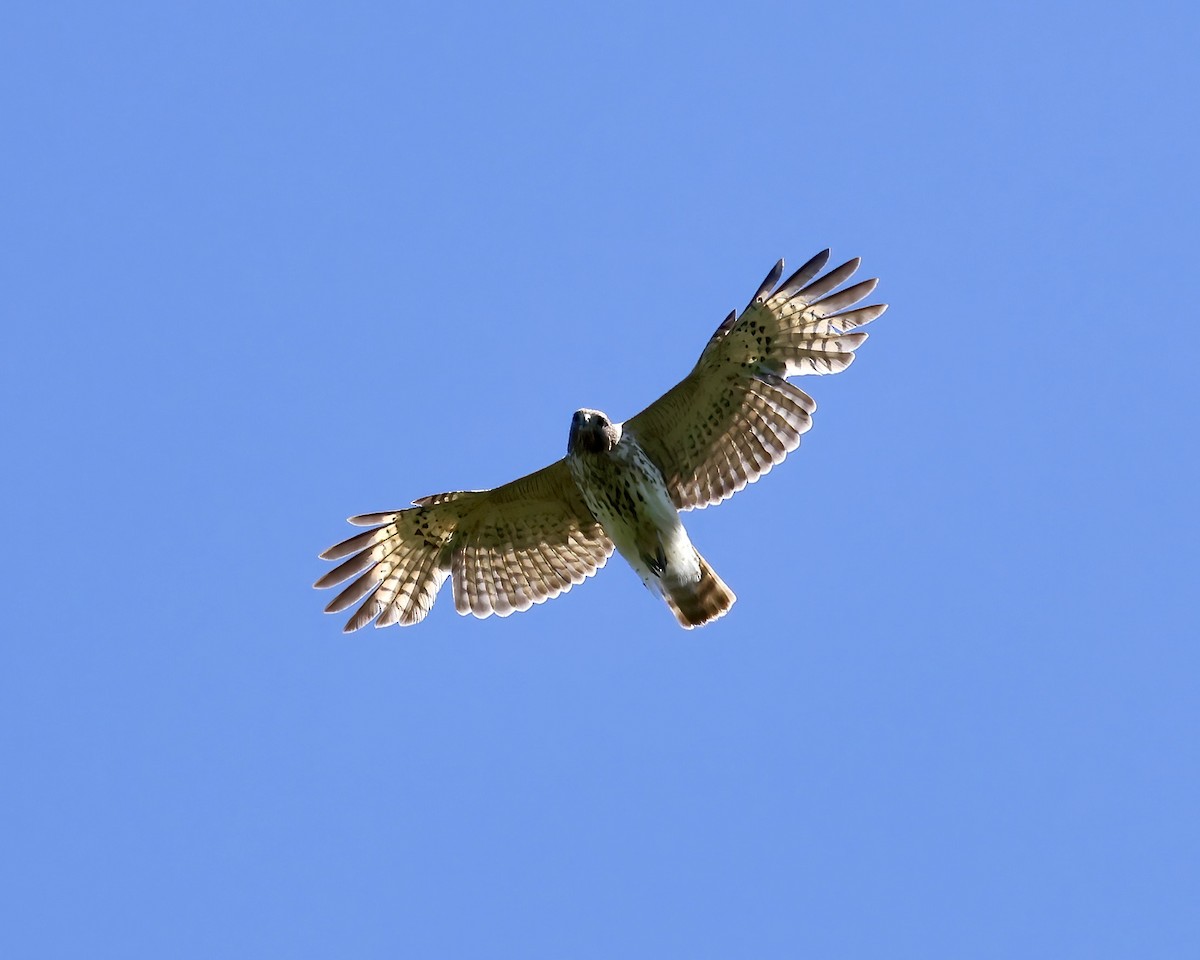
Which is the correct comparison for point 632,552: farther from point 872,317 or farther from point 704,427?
point 872,317

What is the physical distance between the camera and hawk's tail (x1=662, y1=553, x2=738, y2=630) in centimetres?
1434

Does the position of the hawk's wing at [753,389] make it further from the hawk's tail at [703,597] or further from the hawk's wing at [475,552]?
the hawk's wing at [475,552]

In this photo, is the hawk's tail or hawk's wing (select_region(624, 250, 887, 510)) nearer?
hawk's wing (select_region(624, 250, 887, 510))

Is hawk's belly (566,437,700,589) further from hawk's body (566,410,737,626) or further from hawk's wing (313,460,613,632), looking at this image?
hawk's wing (313,460,613,632)

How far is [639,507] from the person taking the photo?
1409cm

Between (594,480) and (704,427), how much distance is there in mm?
1065

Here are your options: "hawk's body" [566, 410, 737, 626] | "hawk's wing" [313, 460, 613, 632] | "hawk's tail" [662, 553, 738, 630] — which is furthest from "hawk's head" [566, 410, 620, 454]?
"hawk's tail" [662, 553, 738, 630]

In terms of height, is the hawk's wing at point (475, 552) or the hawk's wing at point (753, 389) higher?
the hawk's wing at point (475, 552)

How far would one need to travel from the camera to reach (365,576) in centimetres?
1497

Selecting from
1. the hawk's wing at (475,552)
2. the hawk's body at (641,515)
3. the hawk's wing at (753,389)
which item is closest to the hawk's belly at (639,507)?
the hawk's body at (641,515)

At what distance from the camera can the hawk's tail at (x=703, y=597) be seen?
14344mm

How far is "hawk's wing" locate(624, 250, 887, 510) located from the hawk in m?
0.01

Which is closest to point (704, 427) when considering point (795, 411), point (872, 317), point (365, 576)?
point (795, 411)

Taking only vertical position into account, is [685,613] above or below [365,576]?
below
